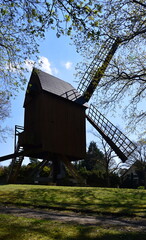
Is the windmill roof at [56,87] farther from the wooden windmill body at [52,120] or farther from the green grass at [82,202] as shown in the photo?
the green grass at [82,202]

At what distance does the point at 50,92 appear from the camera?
2258 cm

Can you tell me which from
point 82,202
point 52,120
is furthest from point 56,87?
point 82,202

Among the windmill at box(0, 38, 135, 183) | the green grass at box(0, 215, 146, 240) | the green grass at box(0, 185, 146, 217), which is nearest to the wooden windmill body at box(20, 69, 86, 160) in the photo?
the windmill at box(0, 38, 135, 183)

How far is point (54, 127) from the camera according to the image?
886 inches

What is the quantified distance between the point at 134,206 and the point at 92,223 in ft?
11.9

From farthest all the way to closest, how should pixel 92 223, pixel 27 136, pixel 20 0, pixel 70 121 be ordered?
pixel 70 121, pixel 27 136, pixel 20 0, pixel 92 223

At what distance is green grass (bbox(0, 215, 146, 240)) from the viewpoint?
557 centimetres

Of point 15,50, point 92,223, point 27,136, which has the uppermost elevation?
point 15,50

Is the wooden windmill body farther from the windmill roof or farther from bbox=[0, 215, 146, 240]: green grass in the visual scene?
bbox=[0, 215, 146, 240]: green grass

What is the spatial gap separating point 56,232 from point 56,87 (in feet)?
63.9

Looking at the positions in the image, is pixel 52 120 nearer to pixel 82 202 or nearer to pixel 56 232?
pixel 82 202

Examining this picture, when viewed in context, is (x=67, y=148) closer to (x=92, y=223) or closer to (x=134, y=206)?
(x=134, y=206)

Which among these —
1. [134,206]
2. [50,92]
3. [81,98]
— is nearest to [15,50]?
[134,206]

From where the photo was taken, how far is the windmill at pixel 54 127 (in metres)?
22.0
